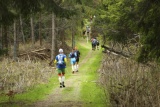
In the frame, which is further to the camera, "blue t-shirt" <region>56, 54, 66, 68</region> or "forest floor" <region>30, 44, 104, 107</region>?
"blue t-shirt" <region>56, 54, 66, 68</region>

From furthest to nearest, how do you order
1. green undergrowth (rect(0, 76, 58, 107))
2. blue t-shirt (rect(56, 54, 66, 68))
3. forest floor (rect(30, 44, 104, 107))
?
blue t-shirt (rect(56, 54, 66, 68))
green undergrowth (rect(0, 76, 58, 107))
forest floor (rect(30, 44, 104, 107))

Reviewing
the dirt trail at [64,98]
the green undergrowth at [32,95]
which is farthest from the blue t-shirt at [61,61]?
the green undergrowth at [32,95]

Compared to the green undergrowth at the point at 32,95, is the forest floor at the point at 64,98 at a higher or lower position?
higher

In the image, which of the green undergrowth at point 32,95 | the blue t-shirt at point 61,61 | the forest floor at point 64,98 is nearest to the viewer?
the forest floor at point 64,98

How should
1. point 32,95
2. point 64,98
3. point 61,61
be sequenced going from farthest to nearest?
point 61,61 < point 32,95 < point 64,98

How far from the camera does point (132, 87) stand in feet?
33.6

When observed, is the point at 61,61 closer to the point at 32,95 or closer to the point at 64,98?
the point at 32,95

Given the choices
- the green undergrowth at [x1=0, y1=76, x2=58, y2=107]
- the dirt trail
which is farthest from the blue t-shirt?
the green undergrowth at [x1=0, y1=76, x2=58, y2=107]

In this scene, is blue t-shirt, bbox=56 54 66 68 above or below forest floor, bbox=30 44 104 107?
above

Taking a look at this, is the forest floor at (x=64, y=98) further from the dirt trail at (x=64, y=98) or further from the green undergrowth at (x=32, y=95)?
the green undergrowth at (x=32, y=95)

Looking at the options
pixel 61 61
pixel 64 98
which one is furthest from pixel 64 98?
pixel 61 61

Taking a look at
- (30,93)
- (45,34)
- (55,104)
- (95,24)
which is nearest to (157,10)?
(55,104)

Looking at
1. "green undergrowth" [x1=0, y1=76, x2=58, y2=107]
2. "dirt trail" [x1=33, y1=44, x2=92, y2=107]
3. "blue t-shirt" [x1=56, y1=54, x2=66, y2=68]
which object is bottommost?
"green undergrowth" [x1=0, y1=76, x2=58, y2=107]

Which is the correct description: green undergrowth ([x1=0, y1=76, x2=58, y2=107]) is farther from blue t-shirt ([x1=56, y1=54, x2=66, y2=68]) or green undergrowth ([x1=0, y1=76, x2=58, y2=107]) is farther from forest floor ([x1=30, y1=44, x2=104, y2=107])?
blue t-shirt ([x1=56, y1=54, x2=66, y2=68])
